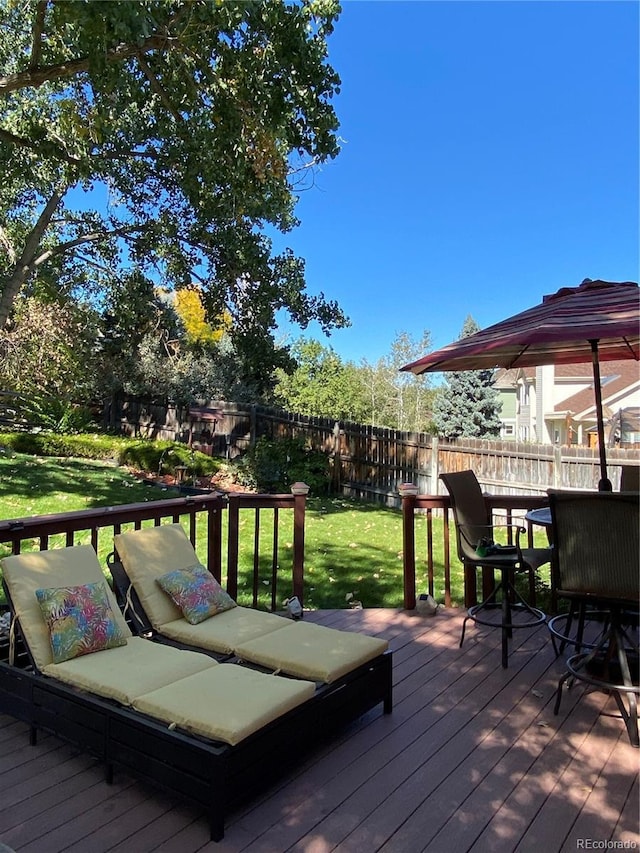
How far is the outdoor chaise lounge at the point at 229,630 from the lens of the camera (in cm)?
262

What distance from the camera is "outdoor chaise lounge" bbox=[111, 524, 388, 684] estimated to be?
8.59 feet

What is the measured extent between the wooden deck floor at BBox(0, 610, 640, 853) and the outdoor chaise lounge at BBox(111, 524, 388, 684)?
14.5 inches

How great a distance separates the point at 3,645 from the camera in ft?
9.23

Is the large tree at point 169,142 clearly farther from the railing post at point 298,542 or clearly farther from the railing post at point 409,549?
the railing post at point 409,549

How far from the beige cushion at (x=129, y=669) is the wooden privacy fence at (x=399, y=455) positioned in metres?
6.82

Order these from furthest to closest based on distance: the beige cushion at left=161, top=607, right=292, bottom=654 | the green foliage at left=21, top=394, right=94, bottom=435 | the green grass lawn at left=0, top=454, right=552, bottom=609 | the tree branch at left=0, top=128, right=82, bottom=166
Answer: the green foliage at left=21, top=394, right=94, bottom=435 → the green grass lawn at left=0, top=454, right=552, bottom=609 → the tree branch at left=0, top=128, right=82, bottom=166 → the beige cushion at left=161, top=607, right=292, bottom=654

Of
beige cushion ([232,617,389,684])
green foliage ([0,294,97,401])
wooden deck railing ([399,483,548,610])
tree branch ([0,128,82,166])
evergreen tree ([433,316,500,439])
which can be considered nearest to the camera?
beige cushion ([232,617,389,684])

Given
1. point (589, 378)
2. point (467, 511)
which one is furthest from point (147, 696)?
point (589, 378)

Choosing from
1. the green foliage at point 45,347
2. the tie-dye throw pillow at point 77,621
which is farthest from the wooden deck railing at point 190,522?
the green foliage at point 45,347

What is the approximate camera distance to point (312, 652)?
268 cm

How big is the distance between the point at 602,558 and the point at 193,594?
87.1 inches

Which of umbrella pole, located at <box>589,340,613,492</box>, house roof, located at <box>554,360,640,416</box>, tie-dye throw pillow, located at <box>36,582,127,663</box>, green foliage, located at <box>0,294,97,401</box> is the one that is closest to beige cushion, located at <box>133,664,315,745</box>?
tie-dye throw pillow, located at <box>36,582,127,663</box>

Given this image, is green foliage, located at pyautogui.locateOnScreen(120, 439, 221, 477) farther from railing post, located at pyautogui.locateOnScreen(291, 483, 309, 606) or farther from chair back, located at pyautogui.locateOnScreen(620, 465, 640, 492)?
chair back, located at pyautogui.locateOnScreen(620, 465, 640, 492)

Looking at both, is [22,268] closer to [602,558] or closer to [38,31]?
[38,31]
